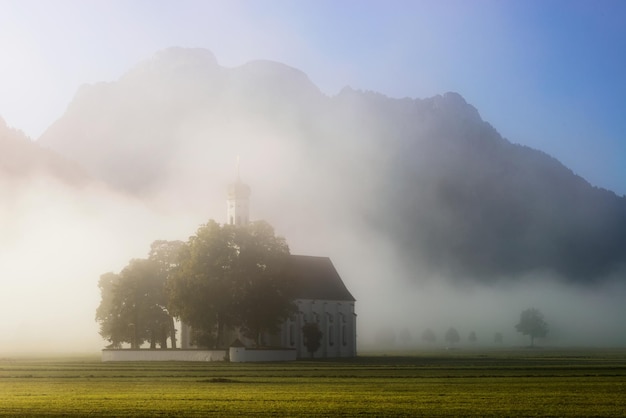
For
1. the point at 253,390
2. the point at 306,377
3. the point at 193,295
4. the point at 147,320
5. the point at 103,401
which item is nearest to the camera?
the point at 103,401

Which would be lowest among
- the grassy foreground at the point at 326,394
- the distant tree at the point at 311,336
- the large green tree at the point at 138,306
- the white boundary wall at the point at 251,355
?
the grassy foreground at the point at 326,394

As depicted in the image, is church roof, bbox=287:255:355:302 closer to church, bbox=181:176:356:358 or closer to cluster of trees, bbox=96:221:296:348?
church, bbox=181:176:356:358

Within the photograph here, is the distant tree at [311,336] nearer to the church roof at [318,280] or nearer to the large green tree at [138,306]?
the church roof at [318,280]

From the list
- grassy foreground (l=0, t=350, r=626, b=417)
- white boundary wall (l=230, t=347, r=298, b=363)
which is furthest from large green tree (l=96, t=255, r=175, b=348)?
grassy foreground (l=0, t=350, r=626, b=417)

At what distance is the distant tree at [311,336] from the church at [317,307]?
1142mm

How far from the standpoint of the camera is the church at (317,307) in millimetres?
134875

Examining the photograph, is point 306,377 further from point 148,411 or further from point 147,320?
point 147,320

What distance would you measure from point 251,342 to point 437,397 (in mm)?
80884

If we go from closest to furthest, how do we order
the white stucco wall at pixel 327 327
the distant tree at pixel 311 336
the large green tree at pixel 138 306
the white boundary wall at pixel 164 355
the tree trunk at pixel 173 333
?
the white boundary wall at pixel 164 355 < the large green tree at pixel 138 306 < the tree trunk at pixel 173 333 < the distant tree at pixel 311 336 < the white stucco wall at pixel 327 327

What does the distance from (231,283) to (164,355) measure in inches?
429

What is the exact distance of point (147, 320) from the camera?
124500mm

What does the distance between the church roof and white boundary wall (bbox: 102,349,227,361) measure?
1158 inches

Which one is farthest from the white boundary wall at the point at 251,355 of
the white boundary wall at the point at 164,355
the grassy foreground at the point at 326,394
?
the grassy foreground at the point at 326,394

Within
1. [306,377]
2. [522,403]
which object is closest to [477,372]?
[306,377]
